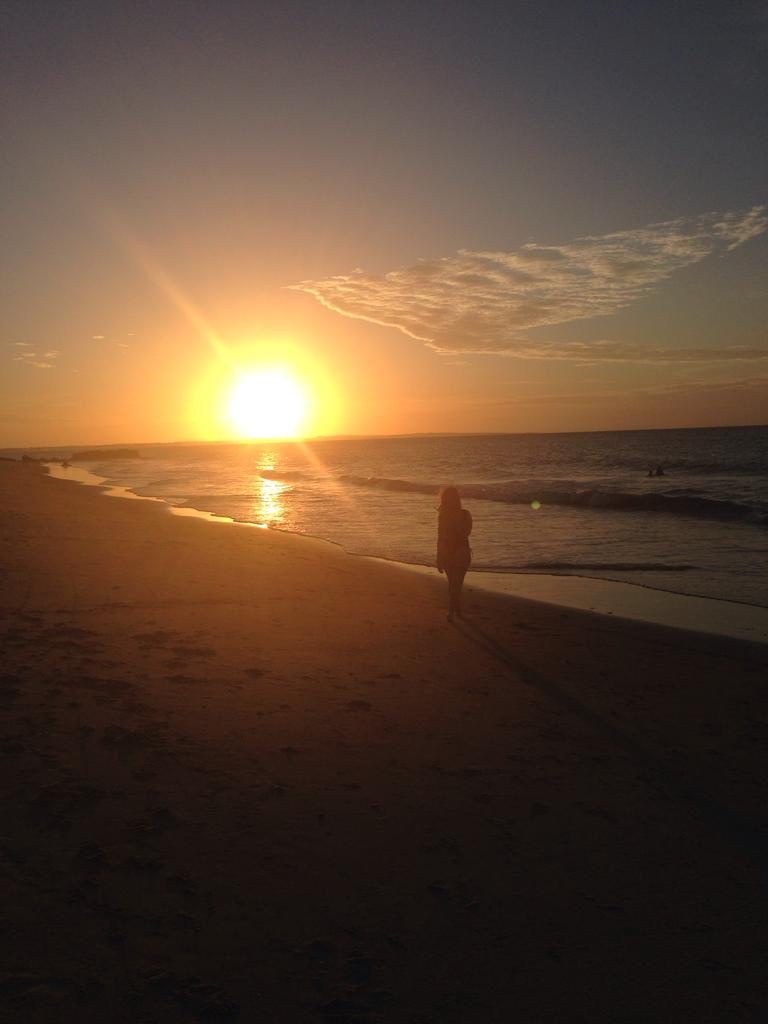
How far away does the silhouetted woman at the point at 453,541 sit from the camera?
412 inches

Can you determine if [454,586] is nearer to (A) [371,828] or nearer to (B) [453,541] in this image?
(B) [453,541]

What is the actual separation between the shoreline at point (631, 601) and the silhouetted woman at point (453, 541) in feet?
8.39

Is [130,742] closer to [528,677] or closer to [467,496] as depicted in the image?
[528,677]

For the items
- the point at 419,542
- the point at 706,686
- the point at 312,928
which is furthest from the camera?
the point at 419,542

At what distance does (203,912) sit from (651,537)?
20009 mm

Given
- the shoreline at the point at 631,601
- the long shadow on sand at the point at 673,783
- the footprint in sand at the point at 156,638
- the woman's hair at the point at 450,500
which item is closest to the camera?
the long shadow on sand at the point at 673,783

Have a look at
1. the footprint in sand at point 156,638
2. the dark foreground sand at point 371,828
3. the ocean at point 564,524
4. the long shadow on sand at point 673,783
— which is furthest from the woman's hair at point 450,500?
the ocean at point 564,524

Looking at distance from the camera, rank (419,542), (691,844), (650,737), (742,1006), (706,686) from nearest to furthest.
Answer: (742,1006) < (691,844) < (650,737) < (706,686) < (419,542)

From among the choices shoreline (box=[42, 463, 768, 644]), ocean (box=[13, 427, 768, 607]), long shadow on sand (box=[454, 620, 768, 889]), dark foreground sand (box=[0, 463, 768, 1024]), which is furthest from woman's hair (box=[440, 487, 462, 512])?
ocean (box=[13, 427, 768, 607])

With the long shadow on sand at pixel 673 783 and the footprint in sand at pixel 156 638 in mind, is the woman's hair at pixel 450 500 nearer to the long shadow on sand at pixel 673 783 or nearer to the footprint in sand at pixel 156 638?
the long shadow on sand at pixel 673 783

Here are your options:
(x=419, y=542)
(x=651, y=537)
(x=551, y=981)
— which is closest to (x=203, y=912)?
(x=551, y=981)

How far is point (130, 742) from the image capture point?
17.8 ft

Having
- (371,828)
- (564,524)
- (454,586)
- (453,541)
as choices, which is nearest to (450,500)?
(453,541)

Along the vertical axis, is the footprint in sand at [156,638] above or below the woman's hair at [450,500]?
below
